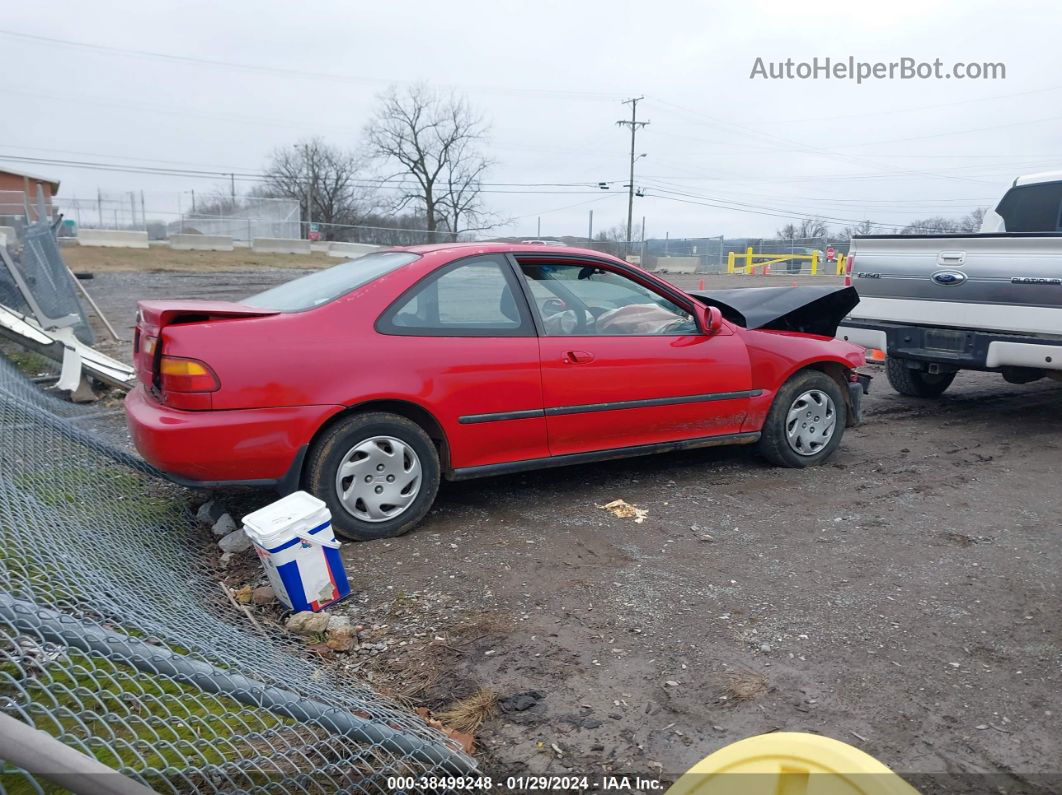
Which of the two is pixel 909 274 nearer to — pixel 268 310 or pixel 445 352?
pixel 445 352

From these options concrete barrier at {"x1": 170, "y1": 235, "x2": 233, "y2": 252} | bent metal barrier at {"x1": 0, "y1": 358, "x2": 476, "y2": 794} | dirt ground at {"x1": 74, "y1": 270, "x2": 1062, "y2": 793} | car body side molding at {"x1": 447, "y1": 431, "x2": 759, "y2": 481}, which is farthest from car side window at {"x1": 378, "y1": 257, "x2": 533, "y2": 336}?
concrete barrier at {"x1": 170, "y1": 235, "x2": 233, "y2": 252}

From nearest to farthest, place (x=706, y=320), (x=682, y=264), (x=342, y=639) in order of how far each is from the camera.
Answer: (x=342, y=639) < (x=706, y=320) < (x=682, y=264)

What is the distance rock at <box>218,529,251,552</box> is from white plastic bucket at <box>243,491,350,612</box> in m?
0.69

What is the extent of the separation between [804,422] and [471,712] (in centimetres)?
369

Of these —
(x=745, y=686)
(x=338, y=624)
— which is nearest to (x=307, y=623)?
(x=338, y=624)

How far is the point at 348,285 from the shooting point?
4.29 meters

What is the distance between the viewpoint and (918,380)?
8.10m

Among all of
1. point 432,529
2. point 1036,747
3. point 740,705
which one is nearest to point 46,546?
point 432,529

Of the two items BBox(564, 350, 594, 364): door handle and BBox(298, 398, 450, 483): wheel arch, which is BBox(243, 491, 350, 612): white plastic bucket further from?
BBox(564, 350, 594, 364): door handle

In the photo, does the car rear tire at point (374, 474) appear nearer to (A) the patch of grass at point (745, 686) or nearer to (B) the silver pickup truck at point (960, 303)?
(A) the patch of grass at point (745, 686)

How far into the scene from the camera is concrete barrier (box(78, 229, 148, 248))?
109 ft

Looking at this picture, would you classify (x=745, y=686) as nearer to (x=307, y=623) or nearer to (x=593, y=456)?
(x=307, y=623)

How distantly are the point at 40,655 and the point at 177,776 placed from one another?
48 centimetres

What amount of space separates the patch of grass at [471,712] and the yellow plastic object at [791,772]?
1327mm
